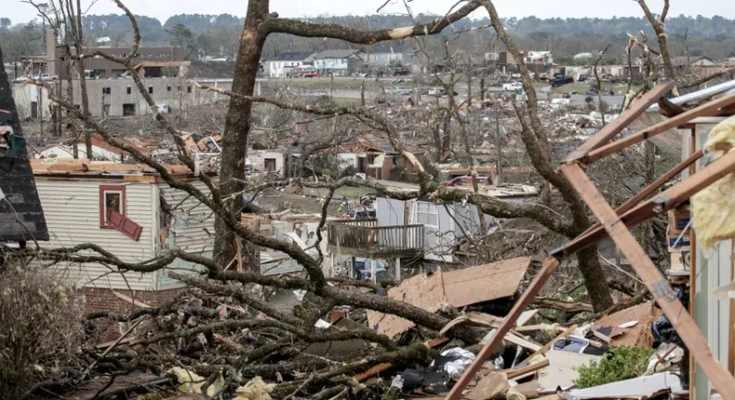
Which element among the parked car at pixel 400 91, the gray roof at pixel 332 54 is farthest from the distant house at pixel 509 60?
the gray roof at pixel 332 54

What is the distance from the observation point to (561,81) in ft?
286

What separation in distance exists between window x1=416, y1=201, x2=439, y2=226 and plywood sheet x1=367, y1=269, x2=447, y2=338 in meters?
17.4

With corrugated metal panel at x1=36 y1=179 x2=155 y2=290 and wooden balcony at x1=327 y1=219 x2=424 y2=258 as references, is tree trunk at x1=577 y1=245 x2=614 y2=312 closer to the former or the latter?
corrugated metal panel at x1=36 y1=179 x2=155 y2=290

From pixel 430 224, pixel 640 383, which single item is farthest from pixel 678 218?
pixel 430 224

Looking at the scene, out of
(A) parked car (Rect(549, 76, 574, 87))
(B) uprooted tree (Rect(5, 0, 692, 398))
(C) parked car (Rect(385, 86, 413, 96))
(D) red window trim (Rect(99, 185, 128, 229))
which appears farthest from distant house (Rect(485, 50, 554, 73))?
(C) parked car (Rect(385, 86, 413, 96))

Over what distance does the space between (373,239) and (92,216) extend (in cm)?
733

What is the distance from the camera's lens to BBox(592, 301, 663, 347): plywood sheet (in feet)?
26.2

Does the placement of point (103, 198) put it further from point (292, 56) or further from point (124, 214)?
point (292, 56)

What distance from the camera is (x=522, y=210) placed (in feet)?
27.5

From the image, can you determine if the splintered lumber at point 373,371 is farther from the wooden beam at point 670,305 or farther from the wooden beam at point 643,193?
the wooden beam at point 670,305

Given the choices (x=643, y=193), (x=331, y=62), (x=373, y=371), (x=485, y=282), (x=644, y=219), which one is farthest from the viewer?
(x=331, y=62)

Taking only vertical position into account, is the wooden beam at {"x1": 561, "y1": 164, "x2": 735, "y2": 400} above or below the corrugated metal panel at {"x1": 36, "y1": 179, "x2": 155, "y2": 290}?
above

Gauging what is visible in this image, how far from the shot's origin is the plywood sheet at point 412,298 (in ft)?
30.8

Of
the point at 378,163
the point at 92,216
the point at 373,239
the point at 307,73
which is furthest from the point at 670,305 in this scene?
the point at 307,73
